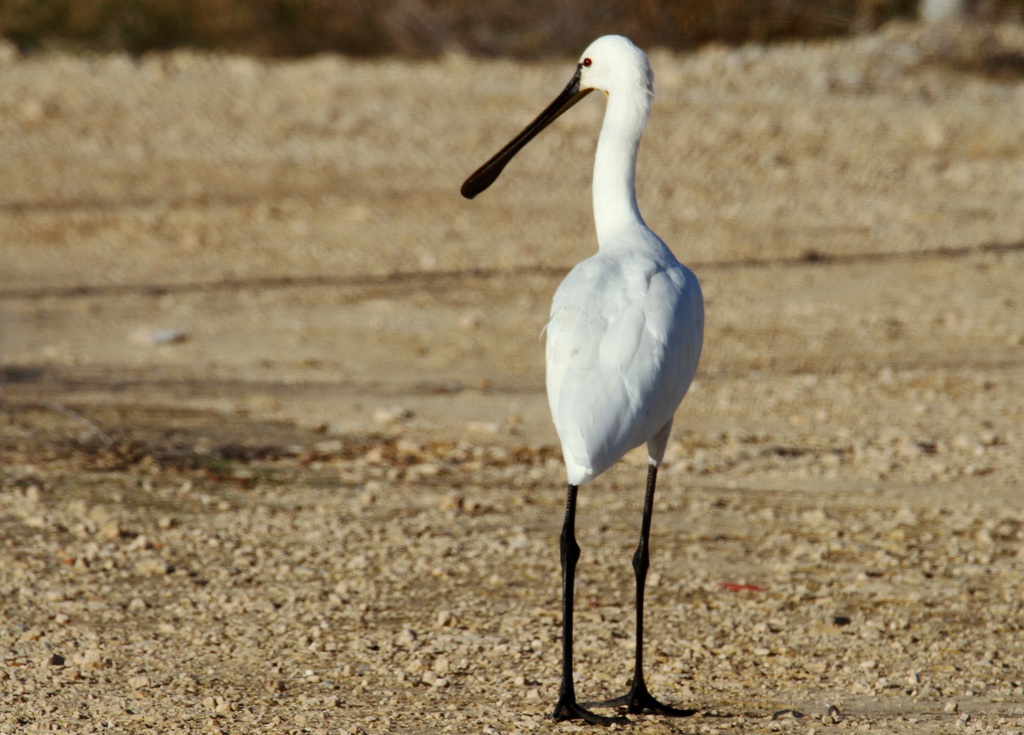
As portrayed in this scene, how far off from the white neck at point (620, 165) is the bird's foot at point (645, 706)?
1.51 m

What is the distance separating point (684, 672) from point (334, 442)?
107 inches

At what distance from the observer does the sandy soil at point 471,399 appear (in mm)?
5082

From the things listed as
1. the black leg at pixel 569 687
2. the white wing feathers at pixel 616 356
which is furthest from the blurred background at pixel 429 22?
the black leg at pixel 569 687

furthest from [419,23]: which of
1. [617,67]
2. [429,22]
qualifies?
[617,67]

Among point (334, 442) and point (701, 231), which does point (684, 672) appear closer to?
point (334, 442)

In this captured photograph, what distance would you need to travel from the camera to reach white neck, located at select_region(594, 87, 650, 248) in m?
5.25

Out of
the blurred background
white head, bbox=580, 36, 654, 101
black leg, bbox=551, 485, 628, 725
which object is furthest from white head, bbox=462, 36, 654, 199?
the blurred background

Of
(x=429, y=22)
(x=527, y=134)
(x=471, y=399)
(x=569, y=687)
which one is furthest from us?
(x=429, y=22)

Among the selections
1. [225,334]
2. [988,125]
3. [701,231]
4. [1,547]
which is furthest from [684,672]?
[988,125]

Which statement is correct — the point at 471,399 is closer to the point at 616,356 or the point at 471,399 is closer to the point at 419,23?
the point at 616,356

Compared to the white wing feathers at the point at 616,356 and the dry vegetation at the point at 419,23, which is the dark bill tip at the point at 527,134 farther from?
the dry vegetation at the point at 419,23

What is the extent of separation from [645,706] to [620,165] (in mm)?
1801

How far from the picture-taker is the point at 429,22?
14844 millimetres

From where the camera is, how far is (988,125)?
13203mm
